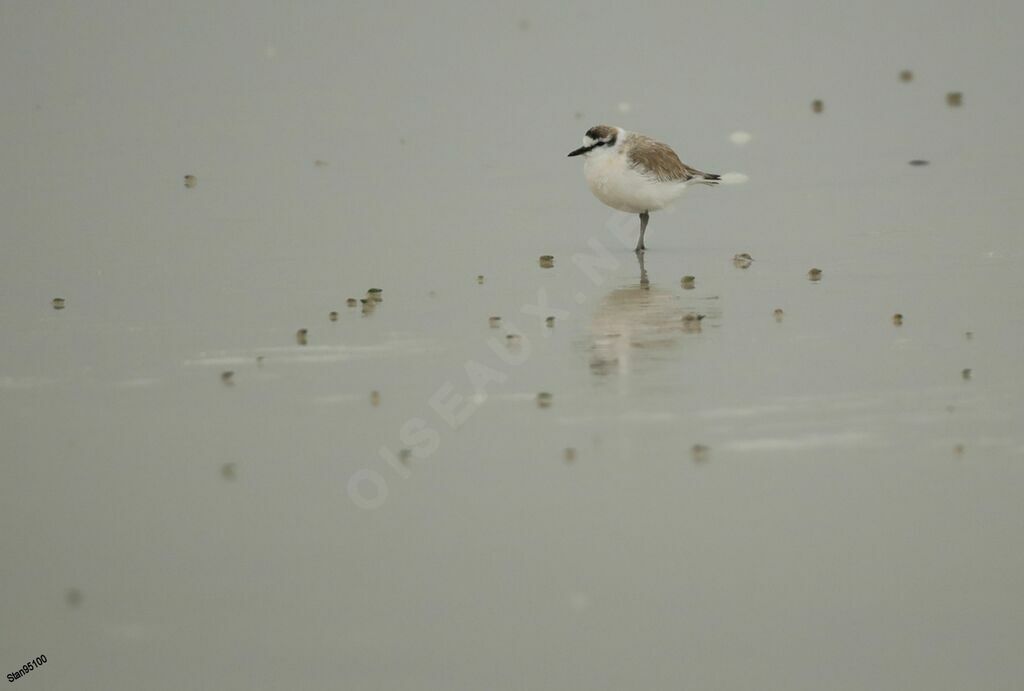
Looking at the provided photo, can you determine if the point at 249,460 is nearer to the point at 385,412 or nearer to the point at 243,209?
the point at 385,412

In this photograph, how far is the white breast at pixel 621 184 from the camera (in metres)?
13.2

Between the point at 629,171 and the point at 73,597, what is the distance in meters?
7.88

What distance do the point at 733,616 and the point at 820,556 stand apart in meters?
0.67

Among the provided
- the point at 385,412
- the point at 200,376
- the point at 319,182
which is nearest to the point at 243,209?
the point at 319,182

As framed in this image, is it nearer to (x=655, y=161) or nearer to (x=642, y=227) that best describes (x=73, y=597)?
(x=642, y=227)

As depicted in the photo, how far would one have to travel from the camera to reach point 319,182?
52.6ft

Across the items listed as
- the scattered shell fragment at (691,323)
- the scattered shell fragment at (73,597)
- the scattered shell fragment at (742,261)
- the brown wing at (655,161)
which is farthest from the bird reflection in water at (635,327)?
the scattered shell fragment at (73,597)

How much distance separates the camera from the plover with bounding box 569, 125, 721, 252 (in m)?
13.2

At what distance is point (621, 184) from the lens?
1320 centimetres

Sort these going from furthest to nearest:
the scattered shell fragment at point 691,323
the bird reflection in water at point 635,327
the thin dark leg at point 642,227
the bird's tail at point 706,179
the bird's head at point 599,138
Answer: the bird's tail at point 706,179, the bird's head at point 599,138, the thin dark leg at point 642,227, the scattered shell fragment at point 691,323, the bird reflection in water at point 635,327

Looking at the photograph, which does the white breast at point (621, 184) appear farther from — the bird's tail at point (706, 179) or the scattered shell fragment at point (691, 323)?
the scattered shell fragment at point (691, 323)

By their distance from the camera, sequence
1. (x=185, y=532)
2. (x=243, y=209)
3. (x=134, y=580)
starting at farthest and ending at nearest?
(x=243, y=209) → (x=185, y=532) → (x=134, y=580)

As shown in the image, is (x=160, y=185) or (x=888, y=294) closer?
(x=888, y=294)

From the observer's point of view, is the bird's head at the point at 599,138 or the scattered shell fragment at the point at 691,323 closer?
the scattered shell fragment at the point at 691,323
